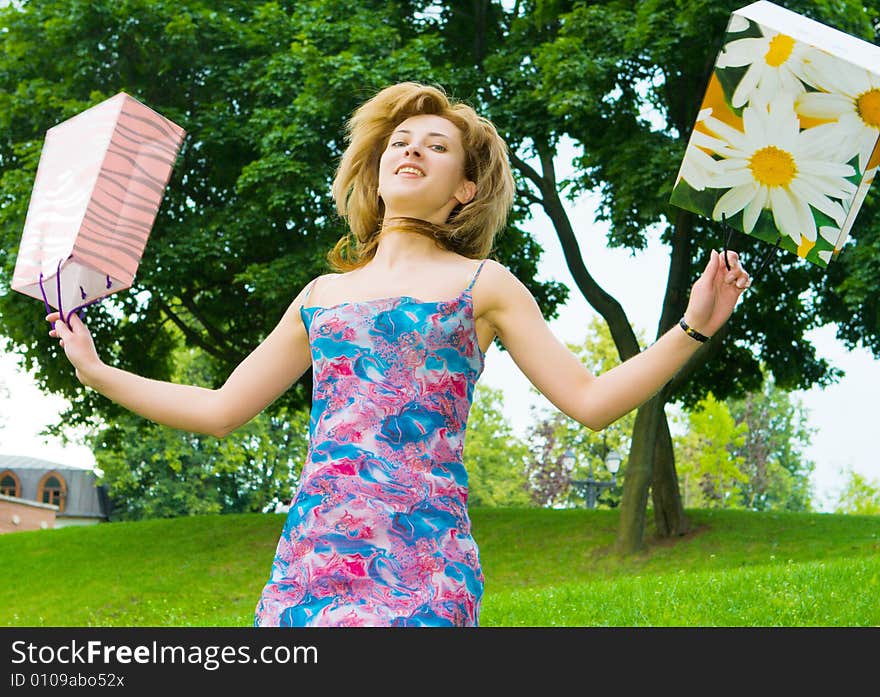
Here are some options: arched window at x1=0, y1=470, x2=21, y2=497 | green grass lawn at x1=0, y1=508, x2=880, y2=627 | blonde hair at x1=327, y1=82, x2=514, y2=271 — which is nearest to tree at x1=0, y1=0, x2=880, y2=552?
green grass lawn at x1=0, y1=508, x2=880, y2=627

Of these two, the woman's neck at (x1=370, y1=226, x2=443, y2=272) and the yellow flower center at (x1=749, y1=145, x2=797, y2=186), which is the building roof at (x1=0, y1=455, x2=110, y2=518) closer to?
the woman's neck at (x1=370, y1=226, x2=443, y2=272)

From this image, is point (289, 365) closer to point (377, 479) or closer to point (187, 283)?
point (377, 479)

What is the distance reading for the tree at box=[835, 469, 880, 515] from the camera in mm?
57094

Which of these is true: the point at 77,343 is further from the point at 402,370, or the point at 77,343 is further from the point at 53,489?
the point at 53,489

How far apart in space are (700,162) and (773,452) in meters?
64.7

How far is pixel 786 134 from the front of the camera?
8.12 feet

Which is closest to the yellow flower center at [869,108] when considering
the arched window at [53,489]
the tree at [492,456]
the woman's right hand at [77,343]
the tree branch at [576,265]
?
the woman's right hand at [77,343]

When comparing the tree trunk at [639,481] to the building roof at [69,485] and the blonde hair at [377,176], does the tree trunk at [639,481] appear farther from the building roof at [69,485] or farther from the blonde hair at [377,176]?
the building roof at [69,485]

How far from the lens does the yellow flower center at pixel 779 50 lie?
7.88 ft

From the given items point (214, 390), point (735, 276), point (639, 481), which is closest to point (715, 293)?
point (735, 276)

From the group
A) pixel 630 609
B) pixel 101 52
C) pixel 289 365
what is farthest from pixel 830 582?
pixel 101 52

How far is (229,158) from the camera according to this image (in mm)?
18891
